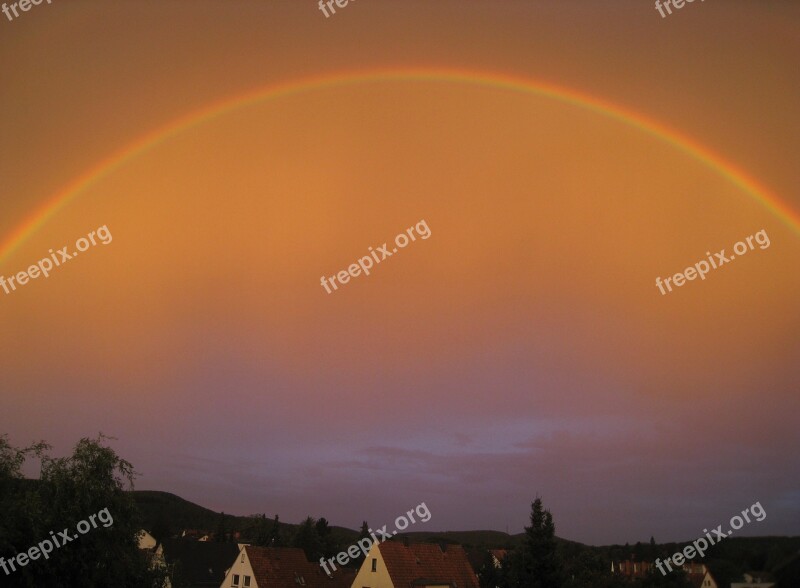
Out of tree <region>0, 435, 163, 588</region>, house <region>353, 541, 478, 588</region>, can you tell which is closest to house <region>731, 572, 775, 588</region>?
tree <region>0, 435, 163, 588</region>

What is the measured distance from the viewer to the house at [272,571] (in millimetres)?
55875

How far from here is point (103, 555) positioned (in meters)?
31.6

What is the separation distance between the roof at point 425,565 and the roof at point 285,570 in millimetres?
8200

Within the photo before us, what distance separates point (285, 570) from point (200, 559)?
22.8 m

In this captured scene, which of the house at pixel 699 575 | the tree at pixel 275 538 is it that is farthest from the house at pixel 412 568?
the tree at pixel 275 538

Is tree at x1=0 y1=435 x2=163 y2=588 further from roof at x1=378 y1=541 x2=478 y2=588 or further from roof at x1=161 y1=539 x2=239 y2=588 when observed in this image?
roof at x1=161 y1=539 x2=239 y2=588

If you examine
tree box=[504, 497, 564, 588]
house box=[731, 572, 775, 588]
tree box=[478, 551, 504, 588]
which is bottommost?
tree box=[478, 551, 504, 588]

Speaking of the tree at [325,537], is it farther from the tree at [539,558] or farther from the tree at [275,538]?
the tree at [539,558]

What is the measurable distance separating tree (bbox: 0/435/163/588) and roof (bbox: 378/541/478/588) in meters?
22.7

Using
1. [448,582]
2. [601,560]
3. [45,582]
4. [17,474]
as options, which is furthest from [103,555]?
[601,560]

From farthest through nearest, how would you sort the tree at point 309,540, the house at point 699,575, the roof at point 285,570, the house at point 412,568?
the tree at point 309,540
the roof at point 285,570
the house at point 412,568
the house at point 699,575

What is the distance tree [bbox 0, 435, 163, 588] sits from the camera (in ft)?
96.2

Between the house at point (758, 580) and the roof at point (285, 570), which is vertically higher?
the roof at point (285, 570)

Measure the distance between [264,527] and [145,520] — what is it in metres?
105
